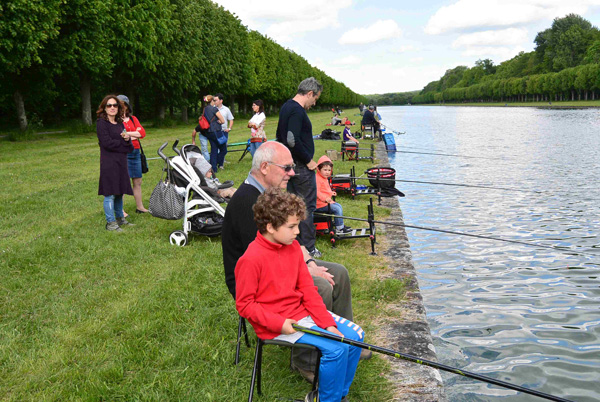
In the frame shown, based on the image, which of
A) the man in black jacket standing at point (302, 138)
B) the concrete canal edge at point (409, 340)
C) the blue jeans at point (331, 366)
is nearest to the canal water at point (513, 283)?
the concrete canal edge at point (409, 340)

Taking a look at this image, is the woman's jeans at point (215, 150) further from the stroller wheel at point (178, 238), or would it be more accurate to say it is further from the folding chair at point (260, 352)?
the folding chair at point (260, 352)

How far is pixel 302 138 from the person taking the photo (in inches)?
269

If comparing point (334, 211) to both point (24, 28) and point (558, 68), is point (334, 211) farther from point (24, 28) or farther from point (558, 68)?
point (558, 68)

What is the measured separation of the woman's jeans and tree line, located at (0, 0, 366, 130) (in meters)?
9.76

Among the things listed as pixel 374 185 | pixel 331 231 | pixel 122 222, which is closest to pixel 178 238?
pixel 122 222

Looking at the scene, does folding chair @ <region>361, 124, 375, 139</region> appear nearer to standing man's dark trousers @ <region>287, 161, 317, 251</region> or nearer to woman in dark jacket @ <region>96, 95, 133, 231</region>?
woman in dark jacket @ <region>96, 95, 133, 231</region>

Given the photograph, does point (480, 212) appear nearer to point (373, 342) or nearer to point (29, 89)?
point (373, 342)

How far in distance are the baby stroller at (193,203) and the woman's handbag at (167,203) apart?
4.0 inches

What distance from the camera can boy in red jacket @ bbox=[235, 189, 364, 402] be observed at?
3354 millimetres

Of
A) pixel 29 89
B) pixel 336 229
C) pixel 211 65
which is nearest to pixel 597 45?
pixel 211 65

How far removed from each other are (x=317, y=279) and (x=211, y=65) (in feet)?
125

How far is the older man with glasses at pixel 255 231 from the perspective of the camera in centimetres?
393

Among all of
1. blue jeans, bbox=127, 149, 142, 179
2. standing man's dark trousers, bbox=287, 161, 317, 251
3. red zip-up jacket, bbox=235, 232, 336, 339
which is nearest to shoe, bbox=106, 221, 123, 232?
blue jeans, bbox=127, 149, 142, 179

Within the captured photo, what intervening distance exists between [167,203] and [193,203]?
370 millimetres
